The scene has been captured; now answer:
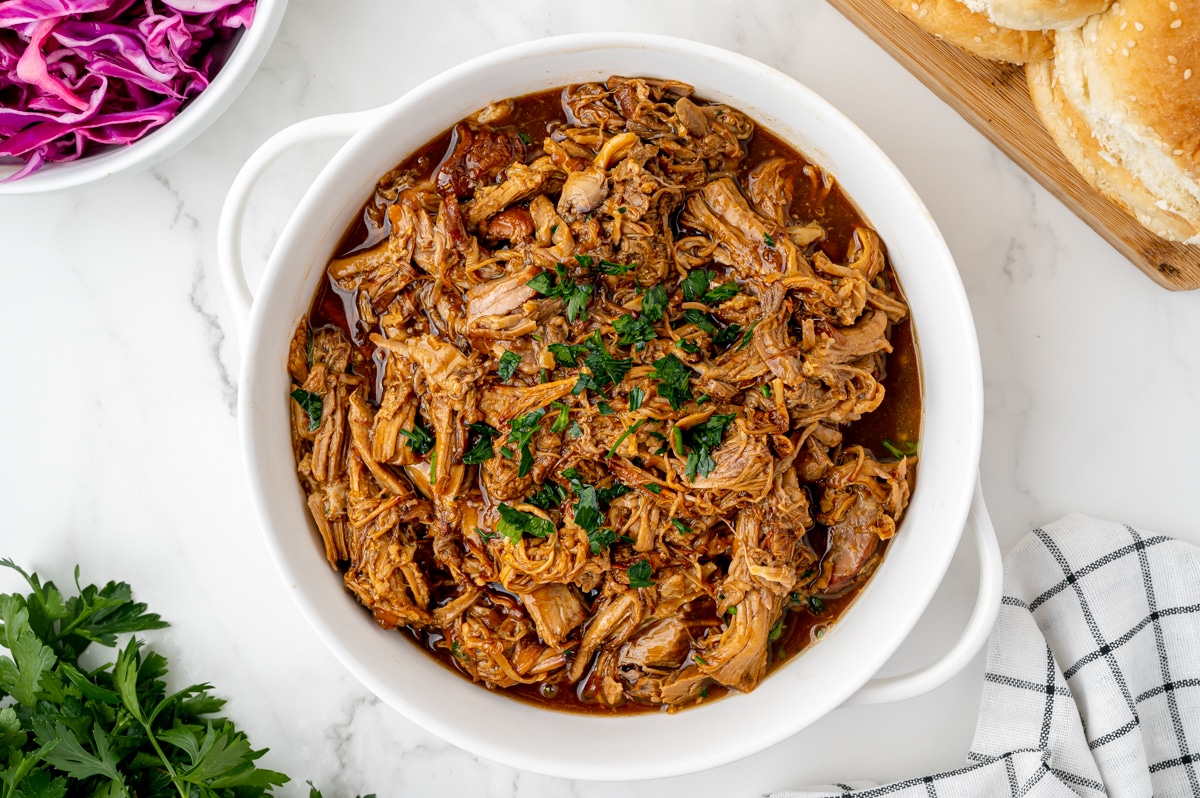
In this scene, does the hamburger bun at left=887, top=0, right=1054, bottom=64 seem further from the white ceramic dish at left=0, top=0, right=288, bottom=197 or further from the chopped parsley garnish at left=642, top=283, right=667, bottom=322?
the white ceramic dish at left=0, top=0, right=288, bottom=197

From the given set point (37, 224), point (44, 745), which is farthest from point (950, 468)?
point (37, 224)

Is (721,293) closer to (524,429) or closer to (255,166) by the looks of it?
(524,429)

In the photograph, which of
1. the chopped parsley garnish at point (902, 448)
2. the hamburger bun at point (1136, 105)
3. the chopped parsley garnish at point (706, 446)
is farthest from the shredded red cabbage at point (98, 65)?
the hamburger bun at point (1136, 105)

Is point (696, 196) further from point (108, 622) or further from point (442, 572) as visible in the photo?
point (108, 622)

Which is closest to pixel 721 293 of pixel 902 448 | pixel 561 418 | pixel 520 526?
pixel 561 418

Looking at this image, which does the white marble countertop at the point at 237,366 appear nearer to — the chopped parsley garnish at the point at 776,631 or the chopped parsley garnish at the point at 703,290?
the chopped parsley garnish at the point at 776,631
